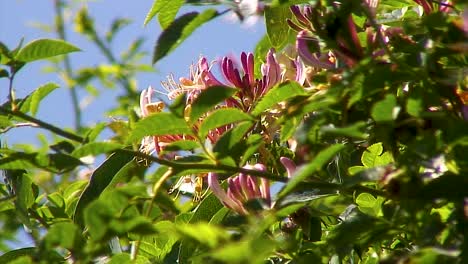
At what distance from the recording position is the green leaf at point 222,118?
920 millimetres

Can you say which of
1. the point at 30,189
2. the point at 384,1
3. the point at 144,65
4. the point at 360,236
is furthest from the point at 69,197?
the point at 144,65

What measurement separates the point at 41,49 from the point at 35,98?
80mm

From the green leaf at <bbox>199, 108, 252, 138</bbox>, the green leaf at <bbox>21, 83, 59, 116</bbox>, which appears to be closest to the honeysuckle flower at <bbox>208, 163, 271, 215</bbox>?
the green leaf at <bbox>199, 108, 252, 138</bbox>

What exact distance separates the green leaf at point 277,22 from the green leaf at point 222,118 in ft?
1.08

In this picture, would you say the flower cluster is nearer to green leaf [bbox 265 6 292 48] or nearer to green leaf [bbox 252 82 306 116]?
green leaf [bbox 265 6 292 48]

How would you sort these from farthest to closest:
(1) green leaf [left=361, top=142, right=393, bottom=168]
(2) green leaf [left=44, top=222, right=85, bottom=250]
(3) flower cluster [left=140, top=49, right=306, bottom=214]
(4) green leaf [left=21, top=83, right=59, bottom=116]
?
(3) flower cluster [left=140, top=49, right=306, bottom=214]
(1) green leaf [left=361, top=142, right=393, bottom=168]
(4) green leaf [left=21, top=83, right=59, bottom=116]
(2) green leaf [left=44, top=222, right=85, bottom=250]

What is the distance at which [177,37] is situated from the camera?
0.94 meters

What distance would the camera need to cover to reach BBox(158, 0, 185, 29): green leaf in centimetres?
104

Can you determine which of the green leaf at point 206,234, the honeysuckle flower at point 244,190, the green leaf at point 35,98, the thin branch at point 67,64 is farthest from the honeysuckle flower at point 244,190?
the thin branch at point 67,64

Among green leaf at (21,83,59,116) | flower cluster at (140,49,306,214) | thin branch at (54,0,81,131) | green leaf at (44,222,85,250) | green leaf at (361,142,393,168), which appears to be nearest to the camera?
green leaf at (44,222,85,250)

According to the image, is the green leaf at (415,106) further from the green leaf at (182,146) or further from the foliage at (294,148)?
the green leaf at (182,146)

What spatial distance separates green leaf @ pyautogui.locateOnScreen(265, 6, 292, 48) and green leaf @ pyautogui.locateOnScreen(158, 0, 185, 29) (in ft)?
0.69

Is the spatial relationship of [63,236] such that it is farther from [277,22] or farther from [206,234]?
[277,22]

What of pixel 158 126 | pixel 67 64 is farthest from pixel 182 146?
pixel 67 64
